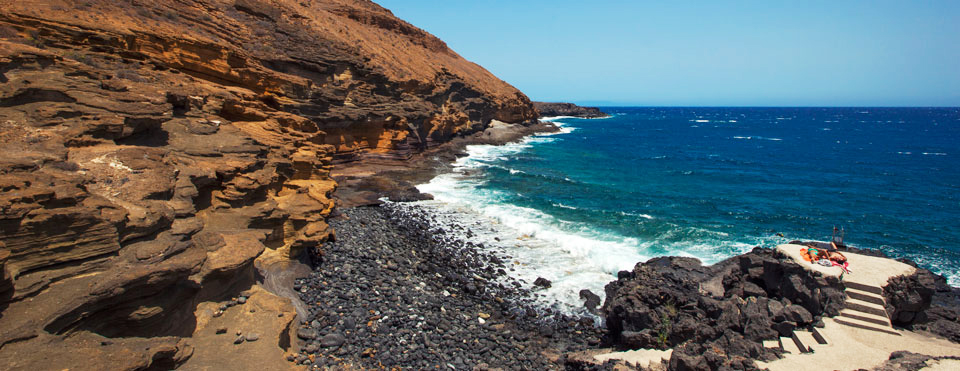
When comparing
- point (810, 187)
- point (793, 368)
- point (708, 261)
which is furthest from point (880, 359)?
point (810, 187)

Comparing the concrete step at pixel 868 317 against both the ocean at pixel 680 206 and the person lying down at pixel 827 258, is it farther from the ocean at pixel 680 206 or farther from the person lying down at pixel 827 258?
the ocean at pixel 680 206

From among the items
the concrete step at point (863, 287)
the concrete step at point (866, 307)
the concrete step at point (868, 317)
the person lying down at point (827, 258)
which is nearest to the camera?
the concrete step at point (868, 317)

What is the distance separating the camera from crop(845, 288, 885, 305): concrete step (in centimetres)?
1277

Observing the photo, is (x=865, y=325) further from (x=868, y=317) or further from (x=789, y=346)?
(x=789, y=346)

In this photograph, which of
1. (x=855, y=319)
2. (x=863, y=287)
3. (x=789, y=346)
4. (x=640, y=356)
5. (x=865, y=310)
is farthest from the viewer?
(x=863, y=287)

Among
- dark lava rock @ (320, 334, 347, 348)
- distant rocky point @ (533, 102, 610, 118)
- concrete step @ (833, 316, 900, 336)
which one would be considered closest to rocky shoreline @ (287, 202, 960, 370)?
dark lava rock @ (320, 334, 347, 348)

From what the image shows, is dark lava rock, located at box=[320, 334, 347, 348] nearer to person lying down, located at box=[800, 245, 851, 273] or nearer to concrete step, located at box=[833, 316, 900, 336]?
concrete step, located at box=[833, 316, 900, 336]

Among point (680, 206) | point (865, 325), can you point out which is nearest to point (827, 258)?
point (865, 325)

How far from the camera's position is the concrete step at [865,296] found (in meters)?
12.8

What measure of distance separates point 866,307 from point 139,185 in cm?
1875

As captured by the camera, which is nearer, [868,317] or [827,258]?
[868,317]

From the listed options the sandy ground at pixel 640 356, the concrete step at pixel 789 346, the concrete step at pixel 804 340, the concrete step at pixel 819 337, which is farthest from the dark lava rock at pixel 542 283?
the concrete step at pixel 819 337

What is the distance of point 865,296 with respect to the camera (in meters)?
12.8

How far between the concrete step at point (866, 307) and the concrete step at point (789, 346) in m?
2.69
